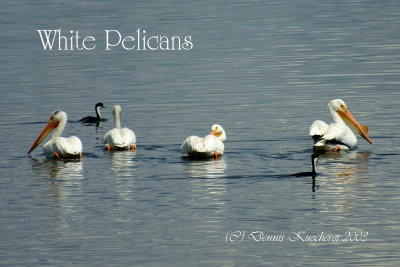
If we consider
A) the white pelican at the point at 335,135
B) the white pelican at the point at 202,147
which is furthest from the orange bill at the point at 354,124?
the white pelican at the point at 202,147

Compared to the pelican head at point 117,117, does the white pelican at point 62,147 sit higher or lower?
lower

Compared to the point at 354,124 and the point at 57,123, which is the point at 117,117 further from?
the point at 354,124

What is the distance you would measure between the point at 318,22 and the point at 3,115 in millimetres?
14934

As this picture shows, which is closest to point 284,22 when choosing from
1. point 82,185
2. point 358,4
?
point 358,4

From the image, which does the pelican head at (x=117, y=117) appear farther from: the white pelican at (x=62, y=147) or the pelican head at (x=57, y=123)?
the white pelican at (x=62, y=147)

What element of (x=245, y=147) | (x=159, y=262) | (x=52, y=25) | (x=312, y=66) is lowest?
(x=159, y=262)

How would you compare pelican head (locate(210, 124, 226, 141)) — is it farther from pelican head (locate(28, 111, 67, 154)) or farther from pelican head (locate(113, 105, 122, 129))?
pelican head (locate(28, 111, 67, 154))

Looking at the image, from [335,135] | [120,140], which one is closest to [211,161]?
[120,140]

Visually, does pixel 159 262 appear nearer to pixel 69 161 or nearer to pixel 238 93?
pixel 69 161

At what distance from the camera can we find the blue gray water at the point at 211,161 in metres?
10.6

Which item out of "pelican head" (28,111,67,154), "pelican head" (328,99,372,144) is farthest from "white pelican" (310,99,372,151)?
"pelican head" (28,111,67,154)

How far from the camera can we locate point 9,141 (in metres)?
16.9

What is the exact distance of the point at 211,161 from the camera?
587 inches

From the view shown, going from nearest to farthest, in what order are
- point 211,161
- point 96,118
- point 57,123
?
point 211,161
point 57,123
point 96,118
